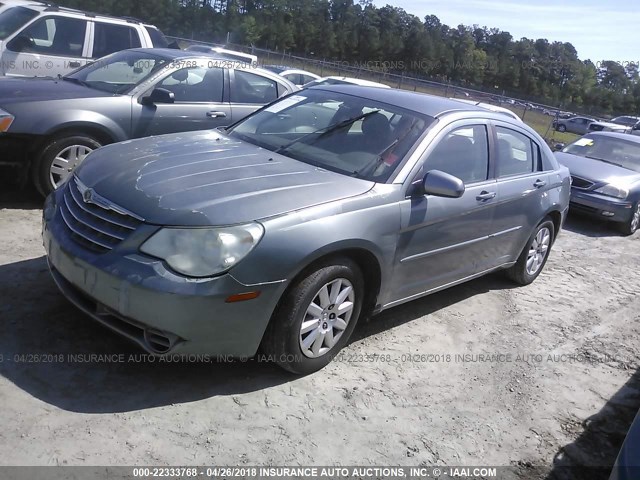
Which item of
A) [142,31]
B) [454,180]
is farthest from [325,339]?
[142,31]

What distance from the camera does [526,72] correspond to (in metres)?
68.6

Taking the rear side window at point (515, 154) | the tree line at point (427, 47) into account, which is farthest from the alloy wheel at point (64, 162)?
the tree line at point (427, 47)

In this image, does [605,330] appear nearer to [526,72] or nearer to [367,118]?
[367,118]

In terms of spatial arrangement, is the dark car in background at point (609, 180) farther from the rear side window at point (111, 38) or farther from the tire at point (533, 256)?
the rear side window at point (111, 38)

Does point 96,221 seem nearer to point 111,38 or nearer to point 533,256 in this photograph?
point 533,256

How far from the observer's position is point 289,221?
3.43 m

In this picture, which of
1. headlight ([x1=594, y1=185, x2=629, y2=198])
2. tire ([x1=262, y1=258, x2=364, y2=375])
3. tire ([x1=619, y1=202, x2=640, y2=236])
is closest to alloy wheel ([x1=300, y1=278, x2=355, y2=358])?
tire ([x1=262, y1=258, x2=364, y2=375])

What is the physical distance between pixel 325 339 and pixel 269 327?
1.52 ft

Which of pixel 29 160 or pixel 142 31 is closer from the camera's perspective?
pixel 29 160

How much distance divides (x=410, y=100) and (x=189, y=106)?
9.50ft

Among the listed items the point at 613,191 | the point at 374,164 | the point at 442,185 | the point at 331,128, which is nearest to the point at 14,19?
the point at 331,128

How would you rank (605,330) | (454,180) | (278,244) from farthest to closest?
(605,330)
(454,180)
(278,244)

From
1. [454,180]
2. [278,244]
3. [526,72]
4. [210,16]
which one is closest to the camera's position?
[278,244]

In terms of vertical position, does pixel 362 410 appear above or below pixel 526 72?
below
